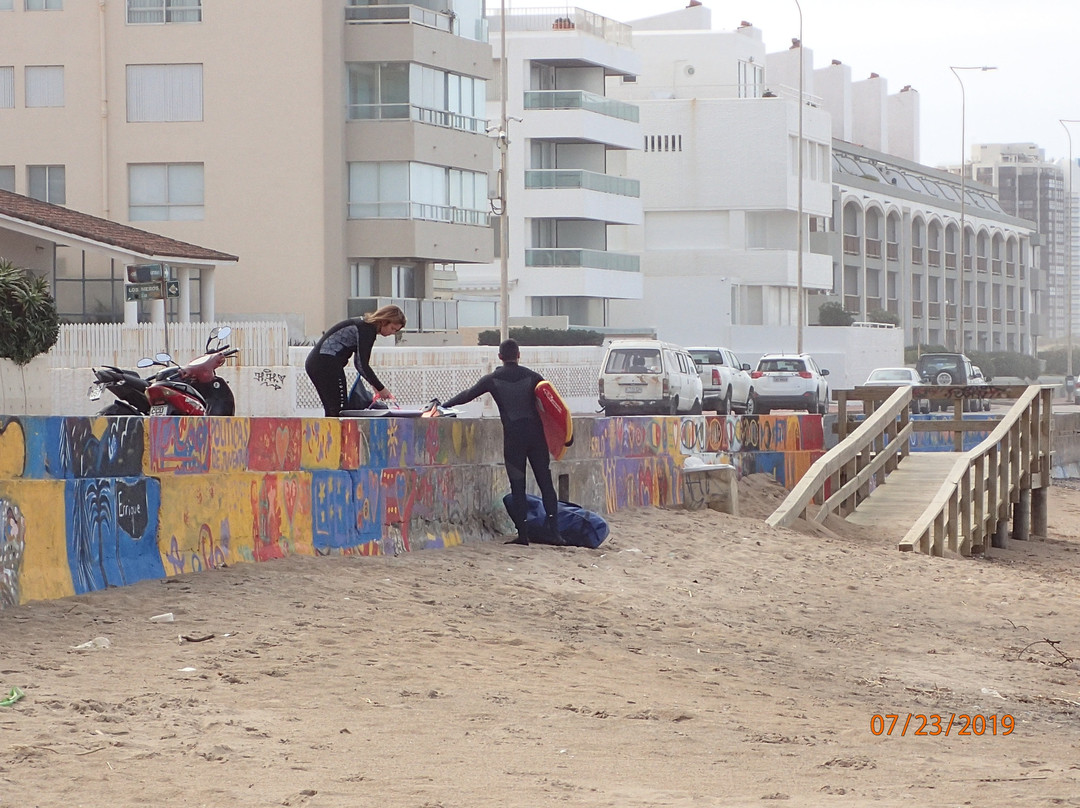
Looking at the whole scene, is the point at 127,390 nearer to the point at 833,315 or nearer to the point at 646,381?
the point at 646,381

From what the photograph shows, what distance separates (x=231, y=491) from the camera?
10.8m

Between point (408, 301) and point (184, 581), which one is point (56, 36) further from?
point (184, 581)

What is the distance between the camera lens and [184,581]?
10.0 m

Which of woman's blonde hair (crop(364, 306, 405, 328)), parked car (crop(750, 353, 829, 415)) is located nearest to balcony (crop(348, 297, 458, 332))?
parked car (crop(750, 353, 829, 415))

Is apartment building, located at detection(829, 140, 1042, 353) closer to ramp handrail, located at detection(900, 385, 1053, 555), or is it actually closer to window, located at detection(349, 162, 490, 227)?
window, located at detection(349, 162, 490, 227)

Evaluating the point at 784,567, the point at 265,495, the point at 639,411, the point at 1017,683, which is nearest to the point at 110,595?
the point at 265,495

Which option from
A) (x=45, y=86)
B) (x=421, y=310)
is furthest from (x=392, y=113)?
(x=45, y=86)

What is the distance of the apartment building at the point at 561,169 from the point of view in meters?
64.4

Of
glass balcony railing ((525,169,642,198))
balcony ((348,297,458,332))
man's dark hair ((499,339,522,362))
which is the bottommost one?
man's dark hair ((499,339,522,362))

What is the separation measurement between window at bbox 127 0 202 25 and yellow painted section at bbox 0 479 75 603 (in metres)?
39.4

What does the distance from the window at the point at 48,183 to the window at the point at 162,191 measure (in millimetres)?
1996

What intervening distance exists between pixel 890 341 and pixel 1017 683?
65986 millimetres

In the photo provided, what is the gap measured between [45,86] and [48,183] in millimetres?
2670

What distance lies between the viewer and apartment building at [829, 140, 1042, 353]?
87625 mm
